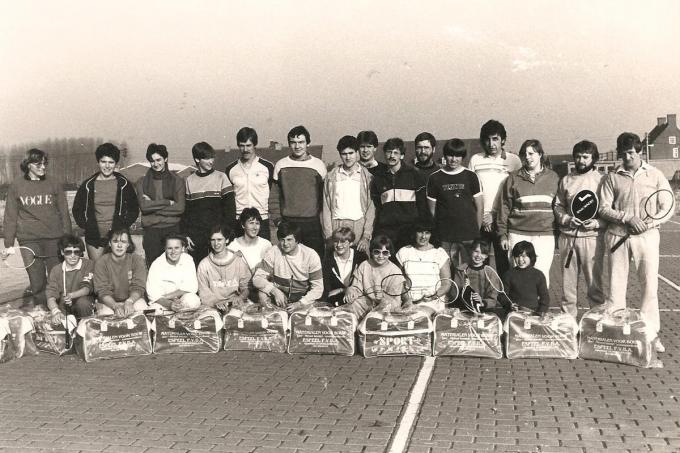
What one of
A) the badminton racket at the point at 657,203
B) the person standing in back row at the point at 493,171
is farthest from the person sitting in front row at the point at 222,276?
the badminton racket at the point at 657,203

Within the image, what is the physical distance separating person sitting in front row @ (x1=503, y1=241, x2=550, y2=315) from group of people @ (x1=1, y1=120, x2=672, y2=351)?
13 mm

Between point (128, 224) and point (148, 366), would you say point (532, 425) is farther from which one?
point (128, 224)

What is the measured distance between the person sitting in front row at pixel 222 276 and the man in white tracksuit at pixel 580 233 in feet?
10.6

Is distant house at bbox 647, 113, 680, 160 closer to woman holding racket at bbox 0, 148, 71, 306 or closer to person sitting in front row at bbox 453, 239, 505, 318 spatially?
person sitting in front row at bbox 453, 239, 505, 318

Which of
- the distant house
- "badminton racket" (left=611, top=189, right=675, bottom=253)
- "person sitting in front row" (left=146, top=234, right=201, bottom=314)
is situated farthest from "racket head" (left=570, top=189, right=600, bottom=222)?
the distant house

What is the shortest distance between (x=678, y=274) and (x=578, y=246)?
6262mm

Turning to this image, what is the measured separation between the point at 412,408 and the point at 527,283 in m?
2.27

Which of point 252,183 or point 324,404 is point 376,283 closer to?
point 252,183

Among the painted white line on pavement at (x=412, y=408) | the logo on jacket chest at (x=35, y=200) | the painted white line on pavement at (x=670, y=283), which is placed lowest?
the painted white line on pavement at (x=670, y=283)

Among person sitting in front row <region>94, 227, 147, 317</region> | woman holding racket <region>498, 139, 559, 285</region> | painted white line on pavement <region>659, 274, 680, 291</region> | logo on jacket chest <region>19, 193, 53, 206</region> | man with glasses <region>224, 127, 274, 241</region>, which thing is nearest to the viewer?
woman holding racket <region>498, 139, 559, 285</region>

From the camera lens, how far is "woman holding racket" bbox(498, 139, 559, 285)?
6.78 m

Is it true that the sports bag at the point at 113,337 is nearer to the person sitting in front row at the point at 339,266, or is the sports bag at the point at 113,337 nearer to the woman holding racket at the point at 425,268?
the person sitting in front row at the point at 339,266

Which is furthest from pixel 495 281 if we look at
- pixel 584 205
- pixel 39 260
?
pixel 39 260

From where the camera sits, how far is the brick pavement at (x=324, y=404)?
4.24 meters
